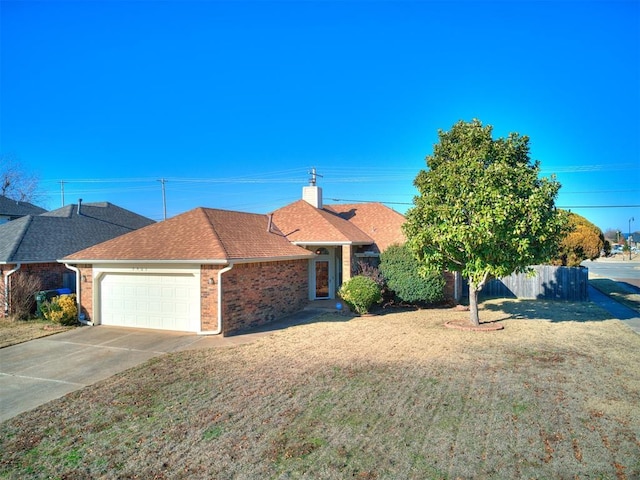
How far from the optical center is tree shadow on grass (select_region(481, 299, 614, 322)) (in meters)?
16.1

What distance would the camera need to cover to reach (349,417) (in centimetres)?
655

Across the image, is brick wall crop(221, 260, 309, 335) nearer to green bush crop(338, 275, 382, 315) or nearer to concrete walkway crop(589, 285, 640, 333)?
green bush crop(338, 275, 382, 315)

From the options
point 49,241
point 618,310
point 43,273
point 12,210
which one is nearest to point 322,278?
point 43,273

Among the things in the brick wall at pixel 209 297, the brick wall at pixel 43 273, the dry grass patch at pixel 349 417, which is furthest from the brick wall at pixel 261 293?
the brick wall at pixel 43 273

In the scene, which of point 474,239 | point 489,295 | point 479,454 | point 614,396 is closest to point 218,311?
point 474,239

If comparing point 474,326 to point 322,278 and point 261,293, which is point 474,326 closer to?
point 261,293

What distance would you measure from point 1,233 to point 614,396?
71.8ft

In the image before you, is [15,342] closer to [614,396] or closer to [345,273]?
[345,273]

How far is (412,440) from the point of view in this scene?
5.77 metres

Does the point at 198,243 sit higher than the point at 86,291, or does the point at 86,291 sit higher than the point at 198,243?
the point at 198,243

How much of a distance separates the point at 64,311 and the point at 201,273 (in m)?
5.25

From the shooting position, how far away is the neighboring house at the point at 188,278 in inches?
497

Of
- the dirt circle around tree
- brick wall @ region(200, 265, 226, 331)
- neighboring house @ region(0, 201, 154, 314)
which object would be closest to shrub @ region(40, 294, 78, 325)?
neighboring house @ region(0, 201, 154, 314)

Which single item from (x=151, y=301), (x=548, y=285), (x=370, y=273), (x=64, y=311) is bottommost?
(x=64, y=311)
